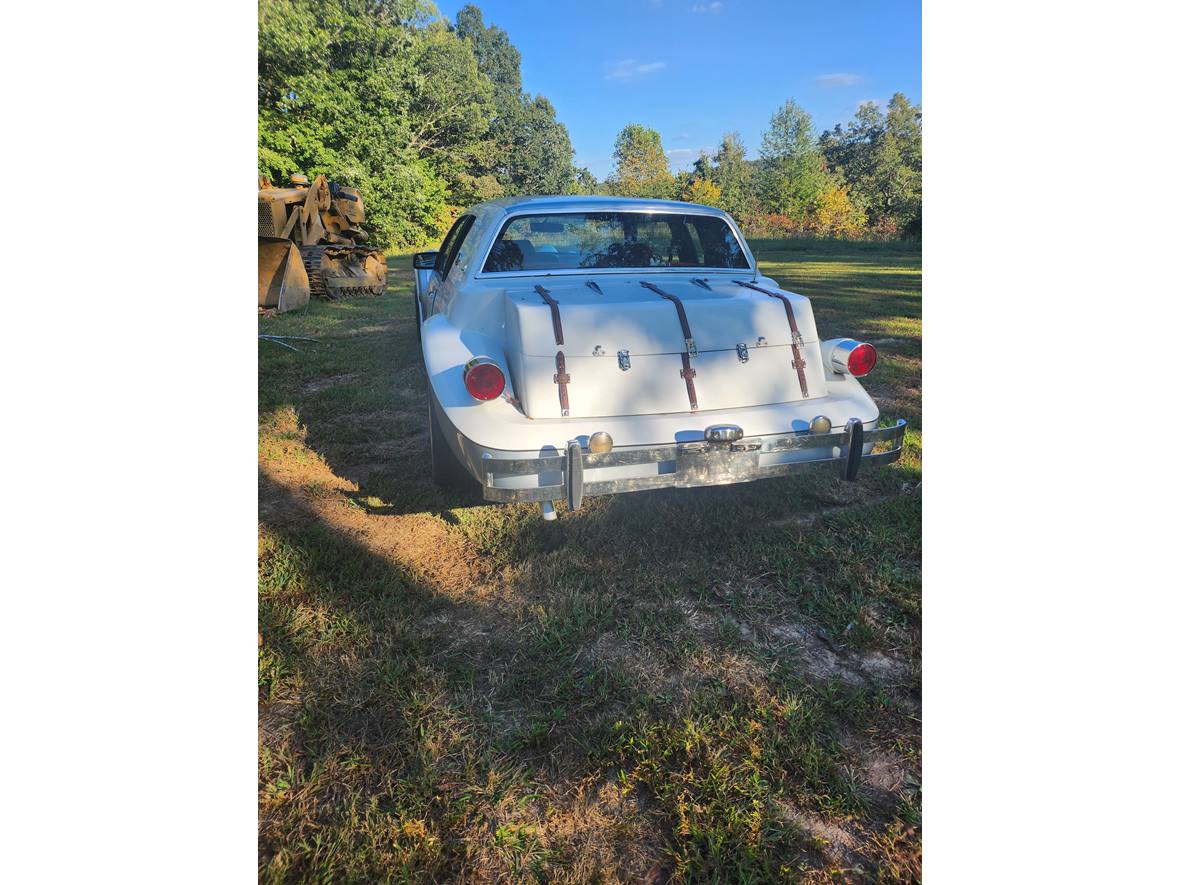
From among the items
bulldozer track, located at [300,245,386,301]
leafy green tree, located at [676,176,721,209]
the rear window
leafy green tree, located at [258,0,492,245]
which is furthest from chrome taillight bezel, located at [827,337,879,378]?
bulldozer track, located at [300,245,386,301]

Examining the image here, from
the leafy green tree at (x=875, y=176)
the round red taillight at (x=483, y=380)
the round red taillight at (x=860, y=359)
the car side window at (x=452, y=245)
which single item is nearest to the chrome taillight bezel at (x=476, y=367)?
the round red taillight at (x=483, y=380)

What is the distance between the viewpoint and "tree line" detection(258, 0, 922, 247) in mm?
3365

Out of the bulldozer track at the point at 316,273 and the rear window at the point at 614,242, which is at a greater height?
the bulldozer track at the point at 316,273

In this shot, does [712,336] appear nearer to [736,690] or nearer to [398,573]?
[736,690]

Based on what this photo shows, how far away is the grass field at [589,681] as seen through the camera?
1345 millimetres

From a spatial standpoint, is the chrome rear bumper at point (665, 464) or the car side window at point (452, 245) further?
the car side window at point (452, 245)

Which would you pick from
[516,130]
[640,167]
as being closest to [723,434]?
[640,167]

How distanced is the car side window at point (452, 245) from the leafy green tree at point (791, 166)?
211cm

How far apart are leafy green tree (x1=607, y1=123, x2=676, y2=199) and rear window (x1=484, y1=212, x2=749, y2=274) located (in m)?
0.75

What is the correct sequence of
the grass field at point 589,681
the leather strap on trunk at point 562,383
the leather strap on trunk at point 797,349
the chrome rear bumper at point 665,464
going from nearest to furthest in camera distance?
the grass field at point 589,681, the chrome rear bumper at point 665,464, the leather strap on trunk at point 562,383, the leather strap on trunk at point 797,349

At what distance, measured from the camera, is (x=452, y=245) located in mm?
4238

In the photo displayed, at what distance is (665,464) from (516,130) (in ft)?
21.4

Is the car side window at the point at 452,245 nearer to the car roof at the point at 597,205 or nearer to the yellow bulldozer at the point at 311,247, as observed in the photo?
the car roof at the point at 597,205

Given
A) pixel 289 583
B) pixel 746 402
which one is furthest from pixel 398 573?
pixel 746 402
